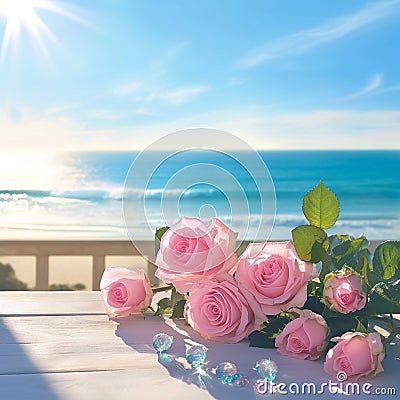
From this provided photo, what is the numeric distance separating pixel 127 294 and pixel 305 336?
0.36 m

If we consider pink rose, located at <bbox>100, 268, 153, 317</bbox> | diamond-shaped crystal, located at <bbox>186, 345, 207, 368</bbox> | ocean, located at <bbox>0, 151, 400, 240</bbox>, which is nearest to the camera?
diamond-shaped crystal, located at <bbox>186, 345, 207, 368</bbox>

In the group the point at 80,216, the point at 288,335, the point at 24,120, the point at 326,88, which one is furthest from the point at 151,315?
the point at 326,88

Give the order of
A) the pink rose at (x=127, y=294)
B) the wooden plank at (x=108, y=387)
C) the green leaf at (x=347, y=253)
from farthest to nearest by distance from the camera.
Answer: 1. the pink rose at (x=127, y=294)
2. the green leaf at (x=347, y=253)
3. the wooden plank at (x=108, y=387)

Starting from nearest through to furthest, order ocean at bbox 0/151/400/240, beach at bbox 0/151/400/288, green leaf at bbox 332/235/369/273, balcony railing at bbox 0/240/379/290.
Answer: green leaf at bbox 332/235/369/273, balcony railing at bbox 0/240/379/290, beach at bbox 0/151/400/288, ocean at bbox 0/151/400/240

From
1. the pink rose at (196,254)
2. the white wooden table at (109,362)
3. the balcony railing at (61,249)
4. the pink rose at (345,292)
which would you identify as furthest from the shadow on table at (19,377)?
the balcony railing at (61,249)

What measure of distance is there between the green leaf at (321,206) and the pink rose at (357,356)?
22cm

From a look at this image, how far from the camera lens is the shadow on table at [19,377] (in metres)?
0.72

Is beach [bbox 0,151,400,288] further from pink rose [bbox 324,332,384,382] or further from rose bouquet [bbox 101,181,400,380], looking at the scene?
pink rose [bbox 324,332,384,382]

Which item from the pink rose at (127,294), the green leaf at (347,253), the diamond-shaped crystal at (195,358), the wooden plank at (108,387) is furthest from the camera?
the pink rose at (127,294)

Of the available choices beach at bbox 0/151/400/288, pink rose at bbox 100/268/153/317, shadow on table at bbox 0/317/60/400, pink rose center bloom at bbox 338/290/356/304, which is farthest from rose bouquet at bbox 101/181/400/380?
beach at bbox 0/151/400/288

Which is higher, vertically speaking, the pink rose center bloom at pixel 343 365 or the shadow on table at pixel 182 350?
the pink rose center bloom at pixel 343 365

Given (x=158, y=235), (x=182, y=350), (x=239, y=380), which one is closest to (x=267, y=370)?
(x=239, y=380)

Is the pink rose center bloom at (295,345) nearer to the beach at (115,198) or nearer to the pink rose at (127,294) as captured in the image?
the pink rose at (127,294)

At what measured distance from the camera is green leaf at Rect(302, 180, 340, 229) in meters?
0.97
